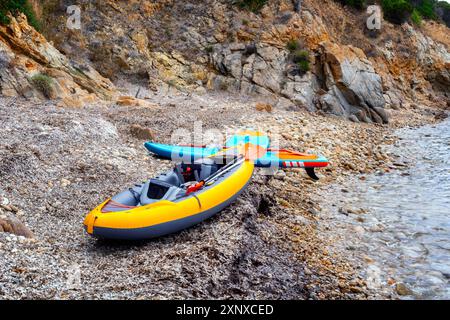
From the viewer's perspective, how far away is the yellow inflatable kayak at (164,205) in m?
4.66

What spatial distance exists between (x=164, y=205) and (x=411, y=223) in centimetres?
466

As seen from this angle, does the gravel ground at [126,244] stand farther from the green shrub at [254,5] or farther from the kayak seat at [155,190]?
the green shrub at [254,5]

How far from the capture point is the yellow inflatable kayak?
4656 mm

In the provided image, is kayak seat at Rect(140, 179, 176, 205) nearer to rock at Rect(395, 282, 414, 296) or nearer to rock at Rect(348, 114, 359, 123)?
rock at Rect(395, 282, 414, 296)

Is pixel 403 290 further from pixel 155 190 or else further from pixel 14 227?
pixel 14 227

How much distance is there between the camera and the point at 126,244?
4945 mm

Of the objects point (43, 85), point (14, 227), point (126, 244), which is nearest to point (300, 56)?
point (43, 85)

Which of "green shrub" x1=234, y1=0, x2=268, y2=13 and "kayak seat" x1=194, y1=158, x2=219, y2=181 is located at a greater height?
"green shrub" x1=234, y1=0, x2=268, y2=13

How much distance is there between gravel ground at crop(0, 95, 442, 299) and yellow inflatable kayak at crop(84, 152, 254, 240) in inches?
8.8

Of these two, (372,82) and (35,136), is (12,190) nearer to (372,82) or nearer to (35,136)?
(35,136)

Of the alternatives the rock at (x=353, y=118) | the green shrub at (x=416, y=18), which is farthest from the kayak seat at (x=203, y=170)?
the green shrub at (x=416, y=18)

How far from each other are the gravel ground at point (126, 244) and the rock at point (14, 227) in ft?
0.51

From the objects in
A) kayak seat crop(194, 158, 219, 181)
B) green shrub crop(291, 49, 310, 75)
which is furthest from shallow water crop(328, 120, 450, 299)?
green shrub crop(291, 49, 310, 75)
